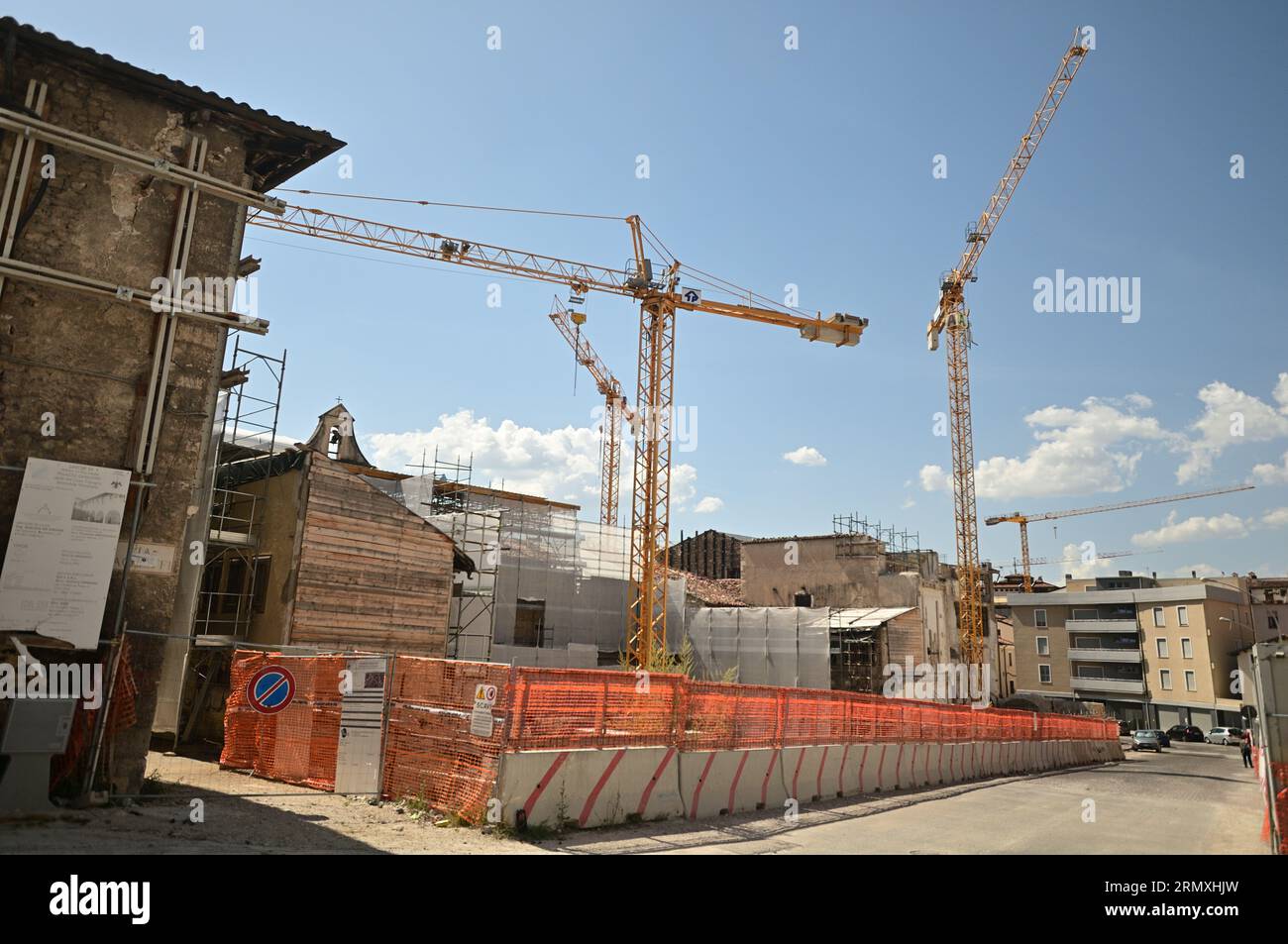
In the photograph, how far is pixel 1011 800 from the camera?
16.5 metres

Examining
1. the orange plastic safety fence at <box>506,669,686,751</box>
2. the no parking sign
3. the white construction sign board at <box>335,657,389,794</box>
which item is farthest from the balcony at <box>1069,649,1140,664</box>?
the no parking sign

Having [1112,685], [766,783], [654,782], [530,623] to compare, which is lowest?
[766,783]

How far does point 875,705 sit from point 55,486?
15.2 meters

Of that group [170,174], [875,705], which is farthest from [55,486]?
[875,705]

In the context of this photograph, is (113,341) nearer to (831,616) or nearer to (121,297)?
(121,297)

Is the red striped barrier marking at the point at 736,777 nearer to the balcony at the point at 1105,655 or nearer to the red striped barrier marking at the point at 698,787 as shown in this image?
the red striped barrier marking at the point at 698,787

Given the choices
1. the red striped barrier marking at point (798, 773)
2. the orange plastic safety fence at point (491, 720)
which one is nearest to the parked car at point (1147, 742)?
the orange plastic safety fence at point (491, 720)

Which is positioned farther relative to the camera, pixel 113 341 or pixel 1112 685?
pixel 1112 685

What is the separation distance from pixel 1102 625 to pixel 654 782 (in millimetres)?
63341

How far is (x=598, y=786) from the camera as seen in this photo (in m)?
10.8

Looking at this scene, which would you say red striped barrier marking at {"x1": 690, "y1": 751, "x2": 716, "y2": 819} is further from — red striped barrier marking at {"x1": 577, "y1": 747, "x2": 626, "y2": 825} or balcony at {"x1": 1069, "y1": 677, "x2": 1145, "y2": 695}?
balcony at {"x1": 1069, "y1": 677, "x2": 1145, "y2": 695}

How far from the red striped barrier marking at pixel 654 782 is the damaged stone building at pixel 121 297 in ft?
21.5

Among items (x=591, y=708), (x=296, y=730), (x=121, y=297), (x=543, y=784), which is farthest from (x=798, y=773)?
(x=121, y=297)
